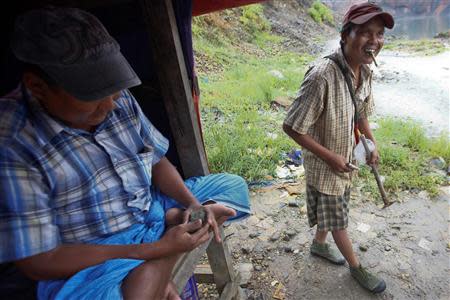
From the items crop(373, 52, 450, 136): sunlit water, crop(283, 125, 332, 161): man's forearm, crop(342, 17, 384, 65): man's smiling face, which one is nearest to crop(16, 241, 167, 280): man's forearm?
crop(283, 125, 332, 161): man's forearm

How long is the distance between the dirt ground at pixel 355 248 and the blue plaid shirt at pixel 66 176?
5.43 feet

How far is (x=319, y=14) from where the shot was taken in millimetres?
23203

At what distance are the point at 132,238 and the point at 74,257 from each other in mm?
250

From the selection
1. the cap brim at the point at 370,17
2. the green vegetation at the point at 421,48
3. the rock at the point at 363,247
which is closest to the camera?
the cap brim at the point at 370,17

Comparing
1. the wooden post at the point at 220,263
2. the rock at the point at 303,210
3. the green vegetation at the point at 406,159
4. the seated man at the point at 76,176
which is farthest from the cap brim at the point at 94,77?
the green vegetation at the point at 406,159

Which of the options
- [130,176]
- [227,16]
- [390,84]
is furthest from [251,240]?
[227,16]

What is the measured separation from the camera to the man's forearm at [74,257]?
4.03ft

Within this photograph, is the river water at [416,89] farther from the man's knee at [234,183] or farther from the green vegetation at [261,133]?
the man's knee at [234,183]

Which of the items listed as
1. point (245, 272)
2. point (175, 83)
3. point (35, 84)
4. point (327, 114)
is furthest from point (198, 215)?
point (245, 272)

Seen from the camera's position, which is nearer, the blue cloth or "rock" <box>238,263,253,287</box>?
the blue cloth

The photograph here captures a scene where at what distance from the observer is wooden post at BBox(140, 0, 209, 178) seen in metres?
1.69

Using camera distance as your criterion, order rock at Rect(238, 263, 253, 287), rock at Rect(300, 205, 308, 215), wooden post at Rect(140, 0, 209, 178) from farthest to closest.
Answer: rock at Rect(300, 205, 308, 215) → rock at Rect(238, 263, 253, 287) → wooden post at Rect(140, 0, 209, 178)

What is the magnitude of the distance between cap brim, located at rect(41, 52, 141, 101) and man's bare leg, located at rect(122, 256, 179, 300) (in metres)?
0.65

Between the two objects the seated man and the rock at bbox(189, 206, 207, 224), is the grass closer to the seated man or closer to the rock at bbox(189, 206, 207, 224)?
the rock at bbox(189, 206, 207, 224)
